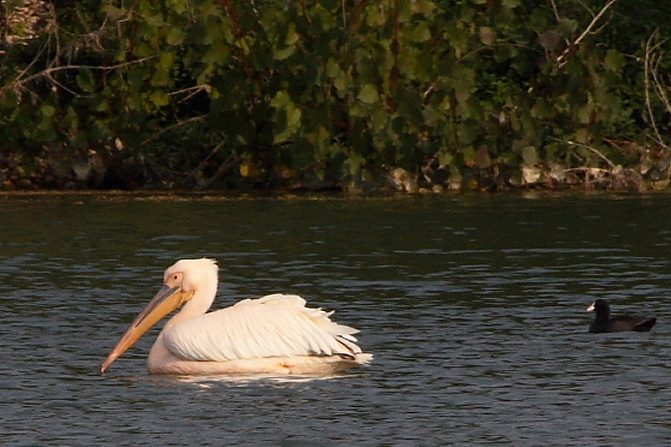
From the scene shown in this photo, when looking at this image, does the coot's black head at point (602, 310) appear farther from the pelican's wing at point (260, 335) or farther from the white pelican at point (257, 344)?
the pelican's wing at point (260, 335)

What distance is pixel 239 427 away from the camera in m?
8.02

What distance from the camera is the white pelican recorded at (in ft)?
31.9

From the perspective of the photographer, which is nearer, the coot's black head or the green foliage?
the coot's black head

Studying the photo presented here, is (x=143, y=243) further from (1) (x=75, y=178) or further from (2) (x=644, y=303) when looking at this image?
(1) (x=75, y=178)

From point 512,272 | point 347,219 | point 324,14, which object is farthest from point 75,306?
point 324,14

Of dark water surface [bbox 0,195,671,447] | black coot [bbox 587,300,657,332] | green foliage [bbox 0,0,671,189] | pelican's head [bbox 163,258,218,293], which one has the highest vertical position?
green foliage [bbox 0,0,671,189]

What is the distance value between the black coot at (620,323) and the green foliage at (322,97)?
11.0 metres

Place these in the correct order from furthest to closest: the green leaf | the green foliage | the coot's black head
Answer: the green foliage, the green leaf, the coot's black head

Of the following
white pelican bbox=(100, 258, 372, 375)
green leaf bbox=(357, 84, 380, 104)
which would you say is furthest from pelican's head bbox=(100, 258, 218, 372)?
green leaf bbox=(357, 84, 380, 104)

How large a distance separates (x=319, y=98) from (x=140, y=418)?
14.6 metres

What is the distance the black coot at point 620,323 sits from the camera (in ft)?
35.6

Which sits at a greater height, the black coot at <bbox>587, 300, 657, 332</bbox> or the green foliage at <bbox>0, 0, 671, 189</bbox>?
the green foliage at <bbox>0, 0, 671, 189</bbox>

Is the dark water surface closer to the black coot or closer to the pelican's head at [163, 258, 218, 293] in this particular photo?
the black coot

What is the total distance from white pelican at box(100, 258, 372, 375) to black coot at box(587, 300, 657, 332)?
6.06ft
